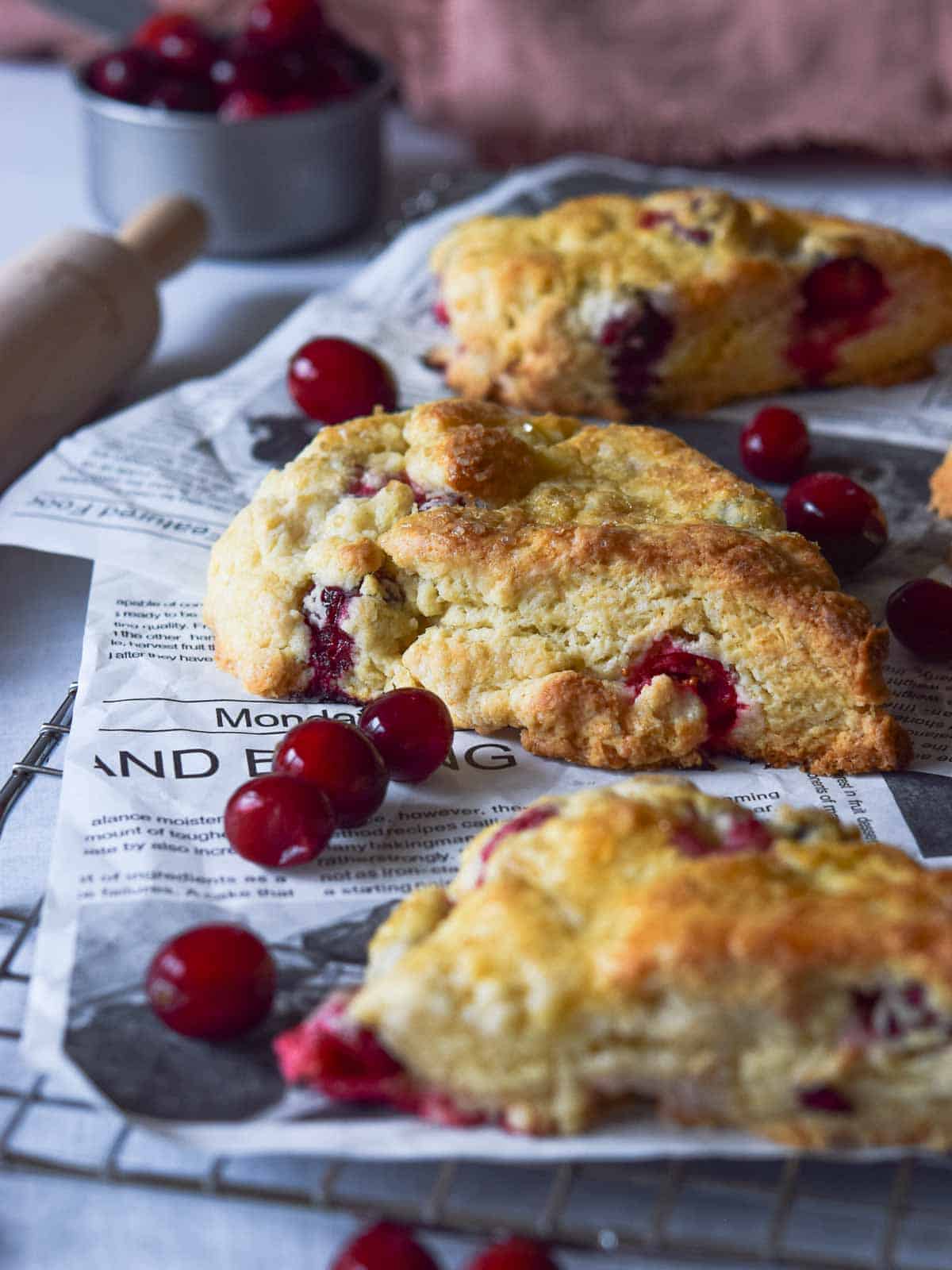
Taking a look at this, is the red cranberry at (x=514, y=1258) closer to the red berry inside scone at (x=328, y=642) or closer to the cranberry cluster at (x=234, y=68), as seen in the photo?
the red berry inside scone at (x=328, y=642)

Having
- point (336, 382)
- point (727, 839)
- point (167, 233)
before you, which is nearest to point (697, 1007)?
point (727, 839)

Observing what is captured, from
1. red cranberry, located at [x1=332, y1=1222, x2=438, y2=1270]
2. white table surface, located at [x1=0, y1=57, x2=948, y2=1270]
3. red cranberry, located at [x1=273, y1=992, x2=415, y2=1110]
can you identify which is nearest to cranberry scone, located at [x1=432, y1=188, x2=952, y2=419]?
white table surface, located at [x1=0, y1=57, x2=948, y2=1270]

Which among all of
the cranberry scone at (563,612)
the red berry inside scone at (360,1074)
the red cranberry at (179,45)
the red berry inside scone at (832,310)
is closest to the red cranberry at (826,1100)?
the red berry inside scone at (360,1074)

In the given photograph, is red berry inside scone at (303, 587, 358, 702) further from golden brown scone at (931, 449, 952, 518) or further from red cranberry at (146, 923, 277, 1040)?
golden brown scone at (931, 449, 952, 518)

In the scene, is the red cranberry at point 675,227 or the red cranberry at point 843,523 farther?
the red cranberry at point 675,227

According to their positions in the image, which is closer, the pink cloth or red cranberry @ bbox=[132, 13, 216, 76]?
red cranberry @ bbox=[132, 13, 216, 76]

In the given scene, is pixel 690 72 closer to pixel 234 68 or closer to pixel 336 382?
pixel 234 68
